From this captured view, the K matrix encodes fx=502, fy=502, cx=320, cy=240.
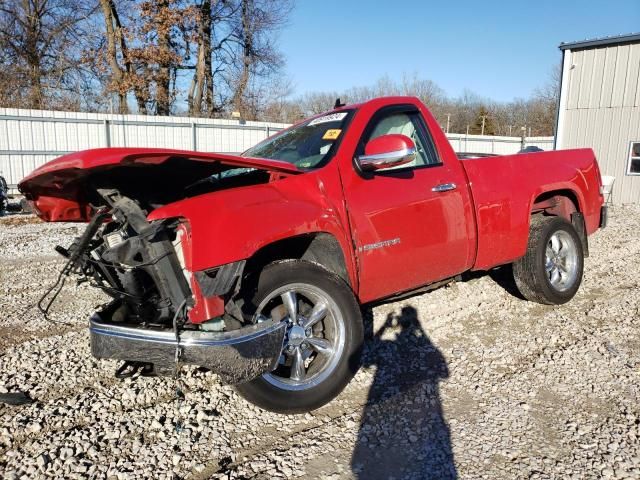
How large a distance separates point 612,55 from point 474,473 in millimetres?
17110

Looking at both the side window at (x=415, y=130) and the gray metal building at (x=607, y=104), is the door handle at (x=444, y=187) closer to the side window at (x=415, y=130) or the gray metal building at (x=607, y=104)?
the side window at (x=415, y=130)

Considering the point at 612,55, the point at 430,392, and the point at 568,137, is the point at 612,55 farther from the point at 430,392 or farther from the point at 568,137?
the point at 430,392

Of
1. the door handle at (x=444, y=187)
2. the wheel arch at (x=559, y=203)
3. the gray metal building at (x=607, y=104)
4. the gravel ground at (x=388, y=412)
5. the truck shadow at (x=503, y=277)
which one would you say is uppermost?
the gray metal building at (x=607, y=104)

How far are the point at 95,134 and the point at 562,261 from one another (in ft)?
51.3

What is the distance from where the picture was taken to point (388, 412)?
312cm

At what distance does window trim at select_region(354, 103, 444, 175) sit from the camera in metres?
3.67

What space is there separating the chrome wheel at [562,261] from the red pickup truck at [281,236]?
2.61ft

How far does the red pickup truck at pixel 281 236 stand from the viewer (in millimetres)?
2602

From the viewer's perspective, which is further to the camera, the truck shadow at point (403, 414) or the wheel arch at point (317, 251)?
the wheel arch at point (317, 251)

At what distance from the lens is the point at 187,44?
2342cm

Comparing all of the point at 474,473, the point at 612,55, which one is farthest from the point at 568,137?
the point at 474,473

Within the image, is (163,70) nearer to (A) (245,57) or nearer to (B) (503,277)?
(A) (245,57)

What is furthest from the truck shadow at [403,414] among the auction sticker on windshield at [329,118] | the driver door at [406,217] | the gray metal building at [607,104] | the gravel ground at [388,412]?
the gray metal building at [607,104]

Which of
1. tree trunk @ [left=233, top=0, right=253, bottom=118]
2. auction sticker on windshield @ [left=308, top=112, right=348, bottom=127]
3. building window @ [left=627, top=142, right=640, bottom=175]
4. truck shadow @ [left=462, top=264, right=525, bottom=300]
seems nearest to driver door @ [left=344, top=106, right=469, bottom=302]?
auction sticker on windshield @ [left=308, top=112, right=348, bottom=127]
